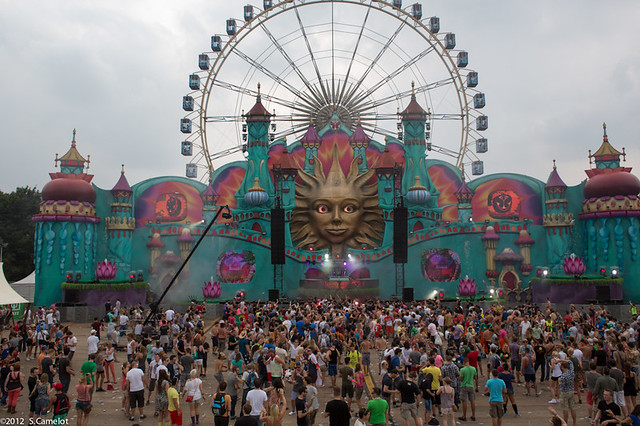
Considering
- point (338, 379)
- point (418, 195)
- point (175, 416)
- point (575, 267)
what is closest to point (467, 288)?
point (575, 267)

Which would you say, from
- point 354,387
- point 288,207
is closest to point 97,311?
point 288,207

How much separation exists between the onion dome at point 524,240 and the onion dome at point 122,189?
86.0ft

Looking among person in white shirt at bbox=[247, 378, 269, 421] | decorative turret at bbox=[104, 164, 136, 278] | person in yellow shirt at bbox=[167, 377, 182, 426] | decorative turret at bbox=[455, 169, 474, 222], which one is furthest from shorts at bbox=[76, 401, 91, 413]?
decorative turret at bbox=[455, 169, 474, 222]

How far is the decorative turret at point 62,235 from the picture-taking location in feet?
112

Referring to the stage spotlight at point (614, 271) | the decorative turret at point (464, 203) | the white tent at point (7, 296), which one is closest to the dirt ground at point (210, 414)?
the white tent at point (7, 296)

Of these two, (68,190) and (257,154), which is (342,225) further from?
(68,190)

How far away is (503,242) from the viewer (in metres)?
37.3

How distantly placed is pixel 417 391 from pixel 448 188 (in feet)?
112

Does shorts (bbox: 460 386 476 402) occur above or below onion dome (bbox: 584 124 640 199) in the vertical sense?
below

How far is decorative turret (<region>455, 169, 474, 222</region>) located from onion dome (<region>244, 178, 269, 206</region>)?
13.6 metres

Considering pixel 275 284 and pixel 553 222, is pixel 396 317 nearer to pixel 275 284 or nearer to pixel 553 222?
pixel 275 284

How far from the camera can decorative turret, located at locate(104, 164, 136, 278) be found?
121 ft

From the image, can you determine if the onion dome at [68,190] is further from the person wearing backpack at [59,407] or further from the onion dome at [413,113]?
the person wearing backpack at [59,407]

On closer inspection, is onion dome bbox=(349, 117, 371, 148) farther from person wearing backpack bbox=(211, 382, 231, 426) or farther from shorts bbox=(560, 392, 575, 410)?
person wearing backpack bbox=(211, 382, 231, 426)
